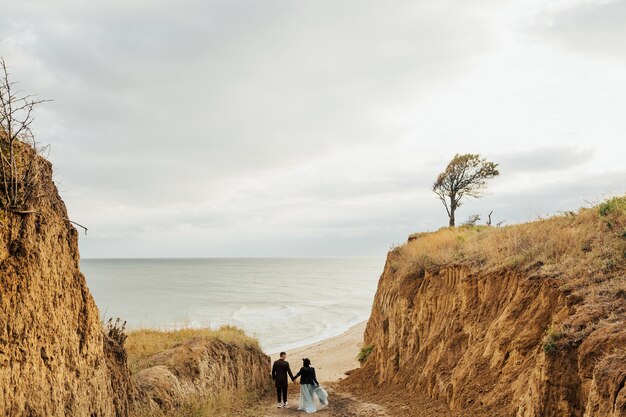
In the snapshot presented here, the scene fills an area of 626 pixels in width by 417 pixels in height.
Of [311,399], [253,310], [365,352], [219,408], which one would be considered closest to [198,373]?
[219,408]

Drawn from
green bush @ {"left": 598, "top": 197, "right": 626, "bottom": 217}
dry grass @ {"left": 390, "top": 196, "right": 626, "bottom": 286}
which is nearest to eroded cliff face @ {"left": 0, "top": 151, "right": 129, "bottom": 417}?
dry grass @ {"left": 390, "top": 196, "right": 626, "bottom": 286}

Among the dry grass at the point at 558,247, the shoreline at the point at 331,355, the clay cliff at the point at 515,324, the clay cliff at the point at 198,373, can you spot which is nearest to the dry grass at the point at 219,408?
the clay cliff at the point at 198,373

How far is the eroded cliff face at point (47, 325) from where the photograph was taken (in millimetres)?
6723

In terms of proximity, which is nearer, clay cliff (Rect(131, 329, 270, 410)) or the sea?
clay cliff (Rect(131, 329, 270, 410))

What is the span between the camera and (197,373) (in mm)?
13938

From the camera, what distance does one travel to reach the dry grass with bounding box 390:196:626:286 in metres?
A: 11.5

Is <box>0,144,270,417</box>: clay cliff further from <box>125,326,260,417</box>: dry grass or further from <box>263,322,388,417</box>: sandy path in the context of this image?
<box>263,322,388,417</box>: sandy path

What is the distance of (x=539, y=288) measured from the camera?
11.7 m

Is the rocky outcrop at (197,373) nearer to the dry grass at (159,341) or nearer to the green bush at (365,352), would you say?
the dry grass at (159,341)

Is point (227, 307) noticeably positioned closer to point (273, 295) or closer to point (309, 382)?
point (273, 295)

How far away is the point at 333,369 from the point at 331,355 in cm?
516

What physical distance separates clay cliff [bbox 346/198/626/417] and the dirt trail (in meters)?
1.27

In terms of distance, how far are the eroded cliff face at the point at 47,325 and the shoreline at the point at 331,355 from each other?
1801 cm

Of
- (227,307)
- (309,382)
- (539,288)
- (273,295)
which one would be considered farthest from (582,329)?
(273,295)
